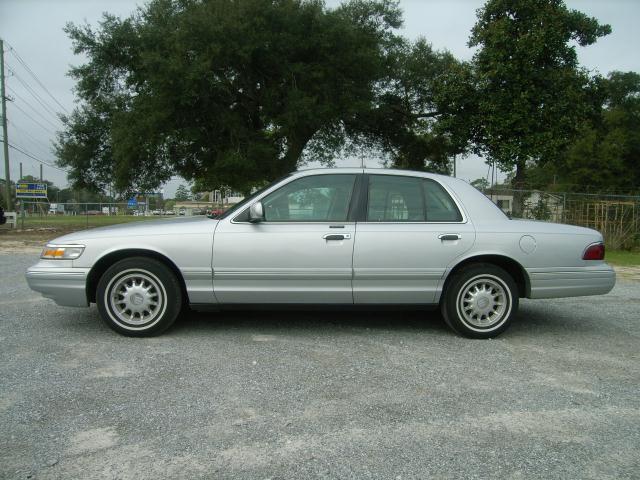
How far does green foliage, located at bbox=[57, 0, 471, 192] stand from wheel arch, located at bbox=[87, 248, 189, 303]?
12510 millimetres

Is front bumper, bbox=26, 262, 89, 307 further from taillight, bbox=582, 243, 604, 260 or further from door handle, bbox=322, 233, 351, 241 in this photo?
taillight, bbox=582, 243, 604, 260

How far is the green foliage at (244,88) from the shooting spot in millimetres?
16703

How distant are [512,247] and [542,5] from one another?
1875 centimetres

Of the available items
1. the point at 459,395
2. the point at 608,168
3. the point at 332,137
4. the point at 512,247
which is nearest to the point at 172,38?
the point at 332,137

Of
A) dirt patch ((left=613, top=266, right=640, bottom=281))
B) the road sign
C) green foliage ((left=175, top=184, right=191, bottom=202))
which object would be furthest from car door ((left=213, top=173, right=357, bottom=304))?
green foliage ((left=175, top=184, right=191, bottom=202))

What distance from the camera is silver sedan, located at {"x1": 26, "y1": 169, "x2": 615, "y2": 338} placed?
4598 mm

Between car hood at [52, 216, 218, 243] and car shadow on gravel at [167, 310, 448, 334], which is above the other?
car hood at [52, 216, 218, 243]

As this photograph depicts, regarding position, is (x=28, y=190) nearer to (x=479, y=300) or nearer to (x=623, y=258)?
(x=623, y=258)

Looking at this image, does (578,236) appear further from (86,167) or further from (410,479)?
(86,167)

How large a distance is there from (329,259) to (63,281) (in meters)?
2.40

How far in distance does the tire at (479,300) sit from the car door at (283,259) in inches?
38.3

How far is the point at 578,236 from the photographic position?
4.90 metres

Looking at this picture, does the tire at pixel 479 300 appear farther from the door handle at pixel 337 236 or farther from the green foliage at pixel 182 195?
the green foliage at pixel 182 195

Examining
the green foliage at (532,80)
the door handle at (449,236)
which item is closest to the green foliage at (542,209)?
the green foliage at (532,80)
